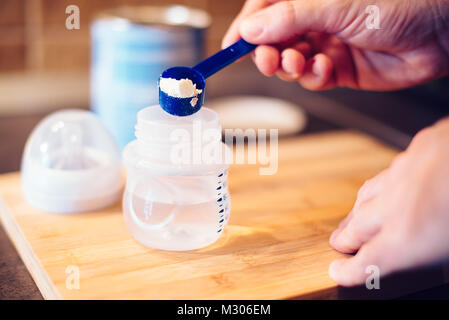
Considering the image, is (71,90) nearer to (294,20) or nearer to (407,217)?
(294,20)

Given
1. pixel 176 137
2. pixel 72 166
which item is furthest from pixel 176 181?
pixel 72 166

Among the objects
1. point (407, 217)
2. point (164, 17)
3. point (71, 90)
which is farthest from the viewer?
point (71, 90)

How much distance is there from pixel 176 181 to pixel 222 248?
11cm

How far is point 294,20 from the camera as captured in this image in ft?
2.54

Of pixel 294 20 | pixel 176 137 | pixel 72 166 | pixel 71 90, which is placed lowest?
pixel 71 90

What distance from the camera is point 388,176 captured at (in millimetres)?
624

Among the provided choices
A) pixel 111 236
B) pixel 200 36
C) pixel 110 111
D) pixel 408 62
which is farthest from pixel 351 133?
pixel 111 236

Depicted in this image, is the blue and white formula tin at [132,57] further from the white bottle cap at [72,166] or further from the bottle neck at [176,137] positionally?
the bottle neck at [176,137]

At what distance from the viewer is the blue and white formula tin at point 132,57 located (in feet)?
3.02

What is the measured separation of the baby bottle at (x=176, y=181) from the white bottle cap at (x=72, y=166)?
9 cm

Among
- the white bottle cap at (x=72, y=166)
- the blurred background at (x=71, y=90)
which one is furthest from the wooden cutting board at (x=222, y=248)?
the blurred background at (x=71, y=90)
